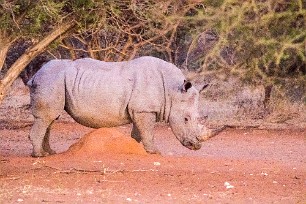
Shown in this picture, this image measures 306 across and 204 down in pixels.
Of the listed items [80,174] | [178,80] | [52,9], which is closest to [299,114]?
[178,80]

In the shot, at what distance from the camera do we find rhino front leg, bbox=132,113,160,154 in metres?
13.9

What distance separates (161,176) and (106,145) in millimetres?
2204

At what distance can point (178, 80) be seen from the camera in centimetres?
1432

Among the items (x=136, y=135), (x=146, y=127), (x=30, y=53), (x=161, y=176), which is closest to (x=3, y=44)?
(x=30, y=53)

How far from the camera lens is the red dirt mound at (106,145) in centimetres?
1380

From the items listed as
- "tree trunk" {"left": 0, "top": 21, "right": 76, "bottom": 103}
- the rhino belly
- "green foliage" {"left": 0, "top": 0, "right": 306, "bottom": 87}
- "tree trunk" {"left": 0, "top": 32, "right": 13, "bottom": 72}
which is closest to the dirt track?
the rhino belly

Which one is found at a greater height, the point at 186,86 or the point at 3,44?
the point at 3,44

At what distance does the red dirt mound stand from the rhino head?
654mm

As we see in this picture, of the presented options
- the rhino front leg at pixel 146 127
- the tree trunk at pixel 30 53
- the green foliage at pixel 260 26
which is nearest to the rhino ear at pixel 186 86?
the rhino front leg at pixel 146 127

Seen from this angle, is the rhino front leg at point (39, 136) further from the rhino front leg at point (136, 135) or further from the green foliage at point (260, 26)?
the green foliage at point (260, 26)

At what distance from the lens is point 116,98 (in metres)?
13.9

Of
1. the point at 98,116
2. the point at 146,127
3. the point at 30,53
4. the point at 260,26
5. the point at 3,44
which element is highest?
the point at 260,26

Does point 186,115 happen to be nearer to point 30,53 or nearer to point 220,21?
point 30,53

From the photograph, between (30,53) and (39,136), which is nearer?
(30,53)
